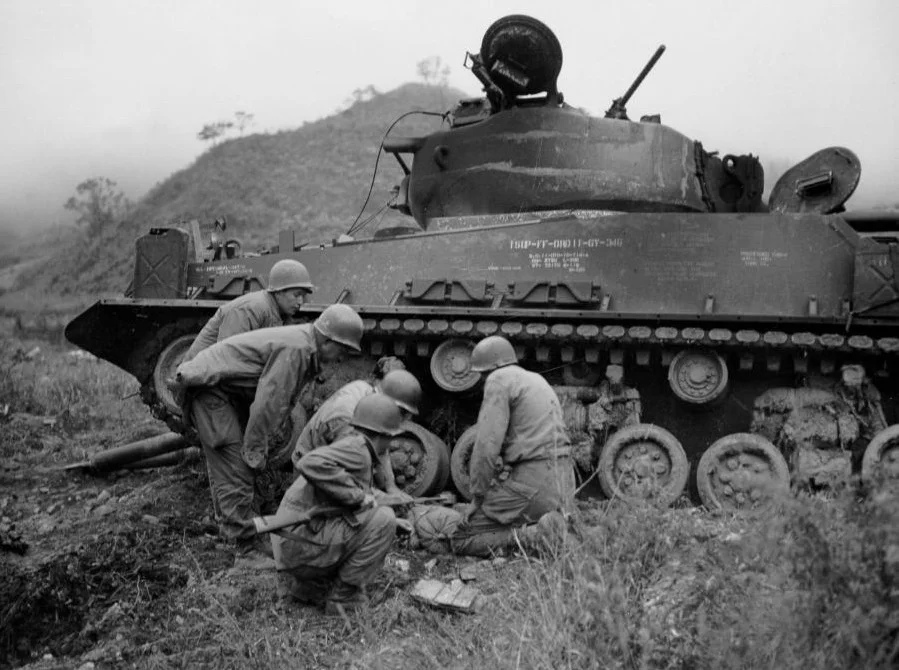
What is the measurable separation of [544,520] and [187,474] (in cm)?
437

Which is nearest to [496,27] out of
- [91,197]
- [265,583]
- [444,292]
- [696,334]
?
[444,292]

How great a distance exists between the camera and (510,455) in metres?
6.06

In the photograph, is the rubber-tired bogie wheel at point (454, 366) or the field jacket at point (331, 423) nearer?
the field jacket at point (331, 423)

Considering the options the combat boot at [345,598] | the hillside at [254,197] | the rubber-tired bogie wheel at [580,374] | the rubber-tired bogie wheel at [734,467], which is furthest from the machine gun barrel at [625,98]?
the hillside at [254,197]

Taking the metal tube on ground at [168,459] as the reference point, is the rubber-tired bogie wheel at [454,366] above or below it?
above

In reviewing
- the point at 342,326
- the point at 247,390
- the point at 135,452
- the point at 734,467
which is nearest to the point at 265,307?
the point at 247,390

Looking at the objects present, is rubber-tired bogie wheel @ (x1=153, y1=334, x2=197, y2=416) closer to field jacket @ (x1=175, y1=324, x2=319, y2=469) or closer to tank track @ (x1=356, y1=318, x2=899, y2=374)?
tank track @ (x1=356, y1=318, x2=899, y2=374)

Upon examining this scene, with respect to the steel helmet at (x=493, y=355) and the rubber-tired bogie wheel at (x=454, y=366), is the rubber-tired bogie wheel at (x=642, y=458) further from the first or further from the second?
the steel helmet at (x=493, y=355)

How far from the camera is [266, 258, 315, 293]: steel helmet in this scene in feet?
23.3

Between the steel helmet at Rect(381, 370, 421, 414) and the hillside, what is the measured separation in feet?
83.6

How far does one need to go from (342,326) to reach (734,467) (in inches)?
132

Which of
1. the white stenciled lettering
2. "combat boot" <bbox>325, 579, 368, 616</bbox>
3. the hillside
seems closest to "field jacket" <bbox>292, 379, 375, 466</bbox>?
"combat boot" <bbox>325, 579, 368, 616</bbox>

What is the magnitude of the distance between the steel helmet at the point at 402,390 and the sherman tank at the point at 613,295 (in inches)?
73.9

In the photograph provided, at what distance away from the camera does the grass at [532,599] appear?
10.7 ft
